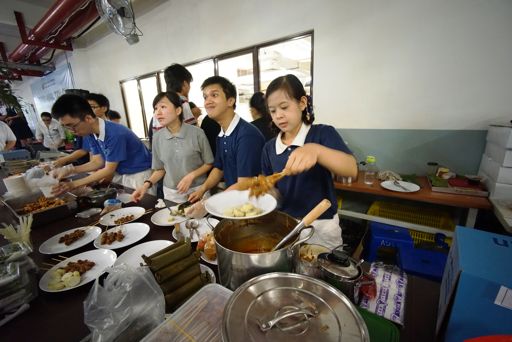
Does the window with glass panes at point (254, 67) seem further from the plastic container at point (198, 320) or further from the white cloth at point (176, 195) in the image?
the plastic container at point (198, 320)

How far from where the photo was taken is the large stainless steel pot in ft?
2.15

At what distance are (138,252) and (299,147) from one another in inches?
40.3

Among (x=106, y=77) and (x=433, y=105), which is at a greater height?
(x=106, y=77)

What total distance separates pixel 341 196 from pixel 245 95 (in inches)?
95.9

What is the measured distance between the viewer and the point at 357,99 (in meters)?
2.74

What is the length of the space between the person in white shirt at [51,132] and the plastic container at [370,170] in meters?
8.01

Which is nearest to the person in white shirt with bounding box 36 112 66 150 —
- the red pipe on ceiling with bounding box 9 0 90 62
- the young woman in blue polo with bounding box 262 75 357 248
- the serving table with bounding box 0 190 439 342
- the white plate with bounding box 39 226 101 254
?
the red pipe on ceiling with bounding box 9 0 90 62

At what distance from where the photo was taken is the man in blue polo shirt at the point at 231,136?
1755 mm

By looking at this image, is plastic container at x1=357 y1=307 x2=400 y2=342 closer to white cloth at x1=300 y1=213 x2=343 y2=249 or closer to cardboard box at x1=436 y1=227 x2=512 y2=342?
cardboard box at x1=436 y1=227 x2=512 y2=342

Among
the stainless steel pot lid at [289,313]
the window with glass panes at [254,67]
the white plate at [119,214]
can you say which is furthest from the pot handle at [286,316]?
the window with glass panes at [254,67]

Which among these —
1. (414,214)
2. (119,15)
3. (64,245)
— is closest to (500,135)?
(414,214)

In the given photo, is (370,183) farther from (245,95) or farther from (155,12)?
(155,12)

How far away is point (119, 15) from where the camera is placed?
→ 2.45m

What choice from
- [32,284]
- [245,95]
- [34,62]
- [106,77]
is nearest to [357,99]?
[245,95]
